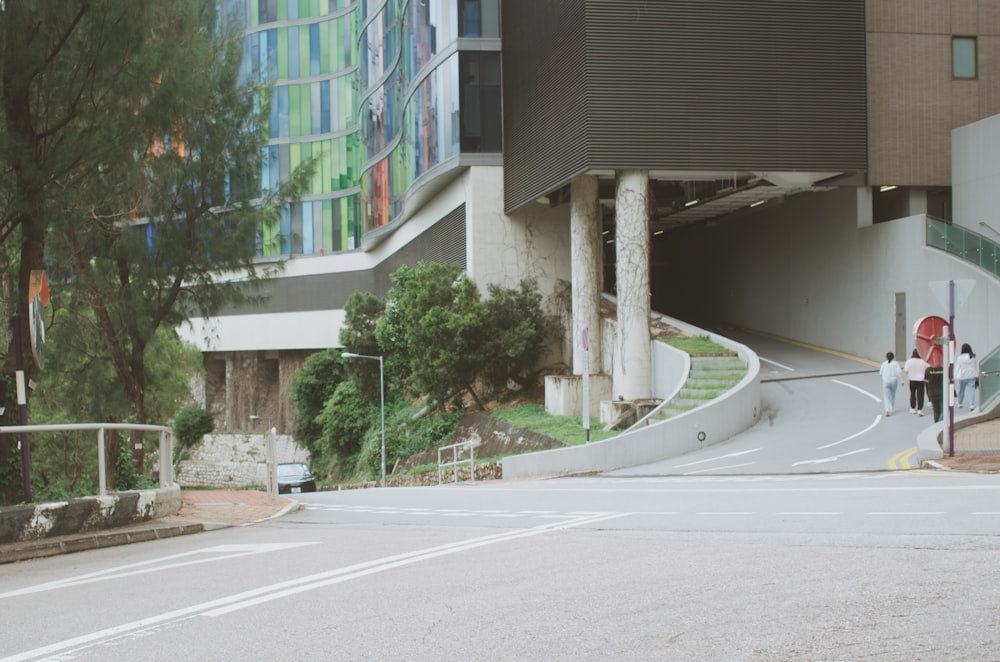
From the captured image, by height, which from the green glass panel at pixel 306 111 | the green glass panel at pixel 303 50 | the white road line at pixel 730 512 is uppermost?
the green glass panel at pixel 303 50

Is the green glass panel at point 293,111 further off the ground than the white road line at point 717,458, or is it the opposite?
the green glass panel at point 293,111

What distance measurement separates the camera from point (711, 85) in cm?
3541

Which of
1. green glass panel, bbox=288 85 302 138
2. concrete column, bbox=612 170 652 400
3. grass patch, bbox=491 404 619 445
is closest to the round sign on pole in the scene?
grass patch, bbox=491 404 619 445

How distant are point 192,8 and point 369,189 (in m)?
49.8

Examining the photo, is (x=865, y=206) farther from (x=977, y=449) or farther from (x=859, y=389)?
(x=977, y=449)

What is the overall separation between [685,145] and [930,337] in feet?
44.4

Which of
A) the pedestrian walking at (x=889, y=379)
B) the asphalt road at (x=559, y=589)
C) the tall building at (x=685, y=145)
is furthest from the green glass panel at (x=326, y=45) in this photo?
the asphalt road at (x=559, y=589)

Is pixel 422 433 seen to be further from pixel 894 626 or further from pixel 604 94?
pixel 894 626

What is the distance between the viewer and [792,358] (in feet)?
134

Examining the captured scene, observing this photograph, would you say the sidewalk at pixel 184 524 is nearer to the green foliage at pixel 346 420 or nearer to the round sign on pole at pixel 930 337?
the round sign on pole at pixel 930 337

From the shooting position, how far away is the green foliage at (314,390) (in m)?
64.4

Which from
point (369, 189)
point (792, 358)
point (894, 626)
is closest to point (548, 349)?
point (792, 358)

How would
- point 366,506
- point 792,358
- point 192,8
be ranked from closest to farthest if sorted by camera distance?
point 192,8 → point 366,506 → point 792,358

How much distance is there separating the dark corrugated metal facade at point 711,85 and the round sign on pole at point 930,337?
41.8 ft
